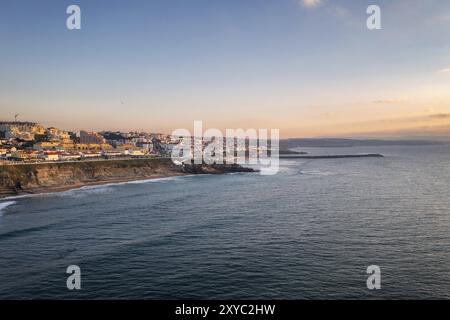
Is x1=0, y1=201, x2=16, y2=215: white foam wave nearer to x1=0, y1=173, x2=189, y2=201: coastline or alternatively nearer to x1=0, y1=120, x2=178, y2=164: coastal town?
x1=0, y1=173, x2=189, y2=201: coastline

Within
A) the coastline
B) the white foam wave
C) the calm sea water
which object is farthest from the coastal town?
the calm sea water

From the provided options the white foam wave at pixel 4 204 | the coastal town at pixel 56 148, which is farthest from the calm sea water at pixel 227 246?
the coastal town at pixel 56 148

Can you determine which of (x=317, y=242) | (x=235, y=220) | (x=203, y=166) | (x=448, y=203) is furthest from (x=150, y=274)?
(x=203, y=166)

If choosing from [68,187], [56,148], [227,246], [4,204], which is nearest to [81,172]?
[68,187]

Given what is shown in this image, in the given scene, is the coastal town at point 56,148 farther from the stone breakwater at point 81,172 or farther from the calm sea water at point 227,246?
the calm sea water at point 227,246

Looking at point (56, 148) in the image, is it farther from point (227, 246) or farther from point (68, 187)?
point (227, 246)
